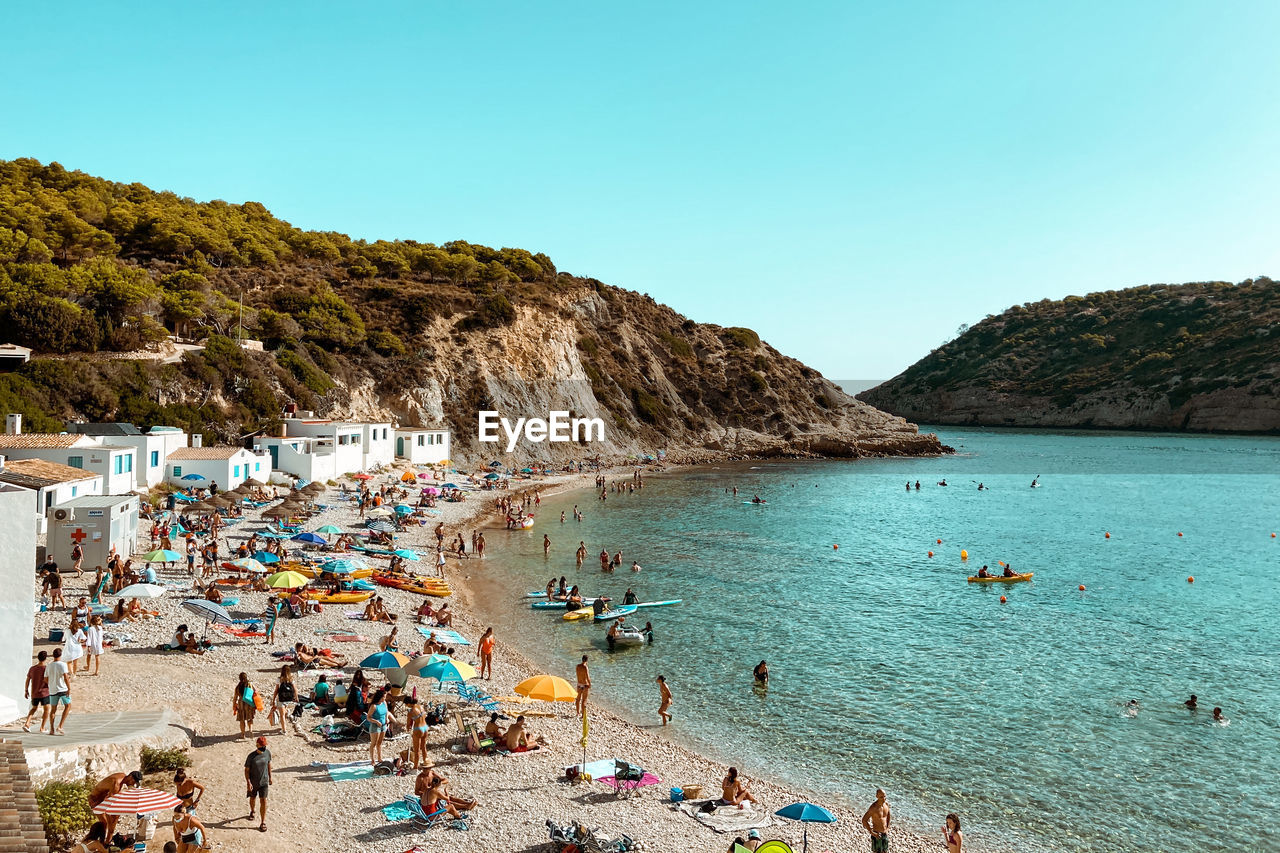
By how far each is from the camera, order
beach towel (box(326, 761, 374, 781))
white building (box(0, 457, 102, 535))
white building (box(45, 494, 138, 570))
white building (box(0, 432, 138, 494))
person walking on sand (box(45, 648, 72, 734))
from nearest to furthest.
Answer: person walking on sand (box(45, 648, 72, 734)) → beach towel (box(326, 761, 374, 781)) → white building (box(45, 494, 138, 570)) → white building (box(0, 457, 102, 535)) → white building (box(0, 432, 138, 494))

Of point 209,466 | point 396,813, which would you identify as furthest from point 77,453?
point 396,813

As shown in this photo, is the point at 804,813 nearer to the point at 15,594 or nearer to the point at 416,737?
the point at 416,737

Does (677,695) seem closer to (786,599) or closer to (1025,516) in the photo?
(786,599)

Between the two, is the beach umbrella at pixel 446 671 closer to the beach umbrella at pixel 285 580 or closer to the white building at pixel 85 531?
the beach umbrella at pixel 285 580

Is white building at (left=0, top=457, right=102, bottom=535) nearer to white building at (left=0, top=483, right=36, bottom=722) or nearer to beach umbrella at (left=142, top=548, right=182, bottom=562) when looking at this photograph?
beach umbrella at (left=142, top=548, right=182, bottom=562)

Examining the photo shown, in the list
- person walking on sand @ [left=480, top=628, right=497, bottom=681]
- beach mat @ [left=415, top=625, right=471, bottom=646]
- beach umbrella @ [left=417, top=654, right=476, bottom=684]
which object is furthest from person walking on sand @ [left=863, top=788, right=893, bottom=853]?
beach mat @ [left=415, top=625, right=471, bottom=646]

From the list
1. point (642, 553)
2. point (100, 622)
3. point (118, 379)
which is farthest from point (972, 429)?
point (100, 622)

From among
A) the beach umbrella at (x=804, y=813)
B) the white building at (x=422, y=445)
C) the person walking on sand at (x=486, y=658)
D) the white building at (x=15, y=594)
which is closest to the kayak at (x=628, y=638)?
the person walking on sand at (x=486, y=658)
